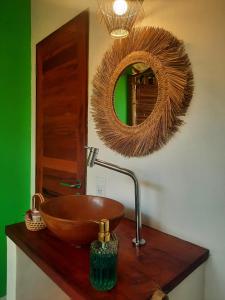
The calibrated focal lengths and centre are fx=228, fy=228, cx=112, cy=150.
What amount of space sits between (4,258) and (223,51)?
1.99 meters

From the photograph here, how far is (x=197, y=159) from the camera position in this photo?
89cm

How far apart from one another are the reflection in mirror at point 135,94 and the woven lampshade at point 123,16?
16cm

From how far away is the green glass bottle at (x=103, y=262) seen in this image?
61 cm

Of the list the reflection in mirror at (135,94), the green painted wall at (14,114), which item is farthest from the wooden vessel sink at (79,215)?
the green painted wall at (14,114)

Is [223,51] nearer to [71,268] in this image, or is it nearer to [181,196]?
[181,196]

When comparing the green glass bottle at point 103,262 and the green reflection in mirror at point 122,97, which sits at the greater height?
the green reflection in mirror at point 122,97

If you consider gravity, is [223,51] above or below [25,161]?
above

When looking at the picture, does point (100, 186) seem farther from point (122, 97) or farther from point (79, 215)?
point (122, 97)

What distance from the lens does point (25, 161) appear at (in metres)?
1.93

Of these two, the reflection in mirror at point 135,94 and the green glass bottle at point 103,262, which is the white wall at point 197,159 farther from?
the green glass bottle at point 103,262

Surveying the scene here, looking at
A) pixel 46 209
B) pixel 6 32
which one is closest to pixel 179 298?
pixel 46 209

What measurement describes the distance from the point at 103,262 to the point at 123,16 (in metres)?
0.98

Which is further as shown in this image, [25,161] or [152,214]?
[25,161]

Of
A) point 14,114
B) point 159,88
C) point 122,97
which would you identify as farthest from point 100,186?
point 14,114
